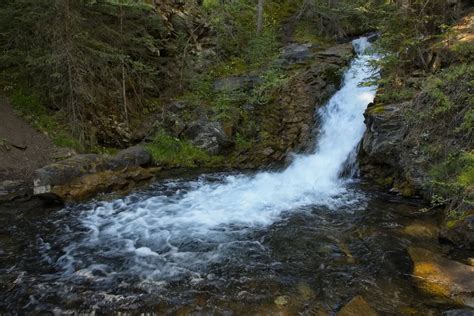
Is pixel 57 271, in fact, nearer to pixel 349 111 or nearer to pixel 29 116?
pixel 29 116

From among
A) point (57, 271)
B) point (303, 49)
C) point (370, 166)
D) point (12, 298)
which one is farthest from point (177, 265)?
point (303, 49)

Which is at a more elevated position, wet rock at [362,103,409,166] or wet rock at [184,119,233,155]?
wet rock at [362,103,409,166]

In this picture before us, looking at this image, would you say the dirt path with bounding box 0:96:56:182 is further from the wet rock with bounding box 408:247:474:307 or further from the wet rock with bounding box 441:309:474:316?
the wet rock with bounding box 441:309:474:316

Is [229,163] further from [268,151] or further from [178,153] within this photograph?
[178,153]

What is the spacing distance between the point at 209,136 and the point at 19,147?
5.73 metres

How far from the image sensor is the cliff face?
702 centimetres

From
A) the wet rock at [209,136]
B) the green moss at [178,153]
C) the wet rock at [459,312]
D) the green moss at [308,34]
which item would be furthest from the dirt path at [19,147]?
the green moss at [308,34]

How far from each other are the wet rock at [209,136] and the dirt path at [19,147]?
4.40 m

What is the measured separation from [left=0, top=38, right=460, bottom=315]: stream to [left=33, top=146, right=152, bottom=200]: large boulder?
47 centimetres

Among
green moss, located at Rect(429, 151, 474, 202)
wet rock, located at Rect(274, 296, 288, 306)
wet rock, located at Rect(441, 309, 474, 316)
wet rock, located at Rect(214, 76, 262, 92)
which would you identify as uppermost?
wet rock, located at Rect(214, 76, 262, 92)

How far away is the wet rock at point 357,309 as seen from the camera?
4898 millimetres

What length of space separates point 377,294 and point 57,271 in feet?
16.5

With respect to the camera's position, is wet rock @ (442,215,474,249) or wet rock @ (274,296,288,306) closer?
wet rock @ (274,296,288,306)

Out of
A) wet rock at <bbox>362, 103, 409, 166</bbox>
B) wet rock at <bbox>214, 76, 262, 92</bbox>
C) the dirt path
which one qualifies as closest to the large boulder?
the dirt path
